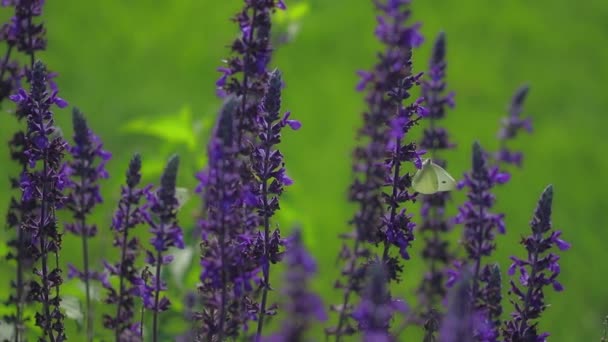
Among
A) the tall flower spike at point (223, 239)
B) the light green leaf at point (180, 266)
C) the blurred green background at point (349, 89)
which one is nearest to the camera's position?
the tall flower spike at point (223, 239)

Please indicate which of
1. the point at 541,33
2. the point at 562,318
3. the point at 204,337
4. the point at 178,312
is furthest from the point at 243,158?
the point at 541,33

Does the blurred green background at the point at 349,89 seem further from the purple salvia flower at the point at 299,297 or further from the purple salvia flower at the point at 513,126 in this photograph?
the purple salvia flower at the point at 299,297

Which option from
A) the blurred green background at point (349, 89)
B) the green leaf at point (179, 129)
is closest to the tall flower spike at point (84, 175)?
the green leaf at point (179, 129)

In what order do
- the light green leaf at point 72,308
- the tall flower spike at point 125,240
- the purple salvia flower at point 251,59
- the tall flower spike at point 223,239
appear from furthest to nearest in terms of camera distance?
the light green leaf at point 72,308 < the purple salvia flower at point 251,59 < the tall flower spike at point 125,240 < the tall flower spike at point 223,239

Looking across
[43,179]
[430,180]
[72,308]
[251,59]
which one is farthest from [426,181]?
[72,308]

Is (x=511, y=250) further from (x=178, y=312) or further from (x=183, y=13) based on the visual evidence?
(x=183, y=13)

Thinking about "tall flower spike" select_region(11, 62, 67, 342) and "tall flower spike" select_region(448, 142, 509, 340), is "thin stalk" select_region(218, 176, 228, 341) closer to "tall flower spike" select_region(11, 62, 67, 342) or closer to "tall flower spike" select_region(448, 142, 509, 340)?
"tall flower spike" select_region(11, 62, 67, 342)

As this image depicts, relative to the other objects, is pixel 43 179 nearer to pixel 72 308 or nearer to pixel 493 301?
pixel 72 308
